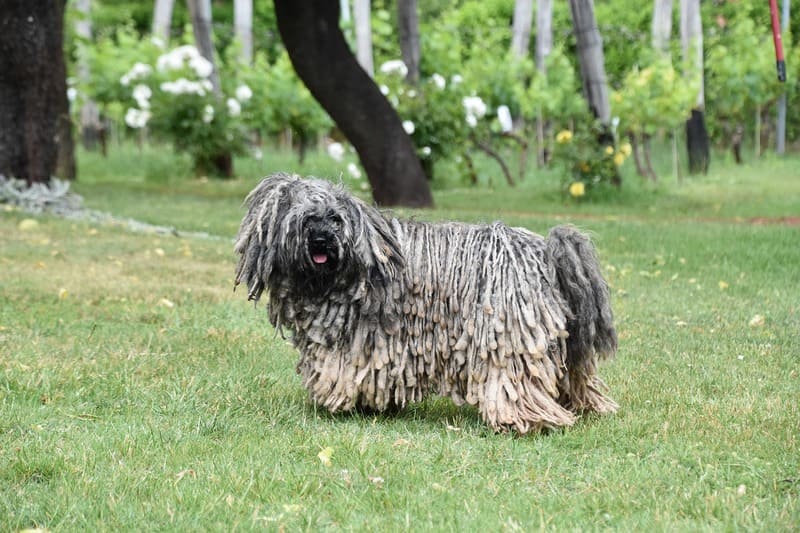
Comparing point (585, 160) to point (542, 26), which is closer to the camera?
point (585, 160)

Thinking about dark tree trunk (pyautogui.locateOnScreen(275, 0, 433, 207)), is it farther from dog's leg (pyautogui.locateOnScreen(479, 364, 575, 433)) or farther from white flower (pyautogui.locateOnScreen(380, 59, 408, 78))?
dog's leg (pyautogui.locateOnScreen(479, 364, 575, 433))

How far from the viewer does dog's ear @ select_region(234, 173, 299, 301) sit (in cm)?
575

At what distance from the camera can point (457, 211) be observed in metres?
16.0

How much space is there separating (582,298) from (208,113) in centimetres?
1782

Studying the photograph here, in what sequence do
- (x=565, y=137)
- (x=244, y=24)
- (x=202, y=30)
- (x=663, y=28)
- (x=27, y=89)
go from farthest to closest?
(x=244, y=24) → (x=663, y=28) → (x=202, y=30) → (x=565, y=137) → (x=27, y=89)

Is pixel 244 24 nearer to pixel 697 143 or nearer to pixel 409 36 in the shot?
pixel 409 36

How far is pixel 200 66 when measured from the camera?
74.4 ft

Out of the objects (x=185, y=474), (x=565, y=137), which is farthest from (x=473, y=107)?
(x=185, y=474)

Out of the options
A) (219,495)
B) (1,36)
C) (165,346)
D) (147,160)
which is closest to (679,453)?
(219,495)

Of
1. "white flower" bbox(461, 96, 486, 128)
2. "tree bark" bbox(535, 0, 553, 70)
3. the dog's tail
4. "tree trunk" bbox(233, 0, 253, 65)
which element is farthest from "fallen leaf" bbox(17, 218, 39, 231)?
"tree trunk" bbox(233, 0, 253, 65)

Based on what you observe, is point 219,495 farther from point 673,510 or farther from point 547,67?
point 547,67

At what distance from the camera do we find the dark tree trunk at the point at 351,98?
15906 mm

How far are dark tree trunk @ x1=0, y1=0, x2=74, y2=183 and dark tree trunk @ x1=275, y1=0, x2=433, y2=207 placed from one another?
3.13 m

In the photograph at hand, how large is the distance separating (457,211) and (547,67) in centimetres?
1674
